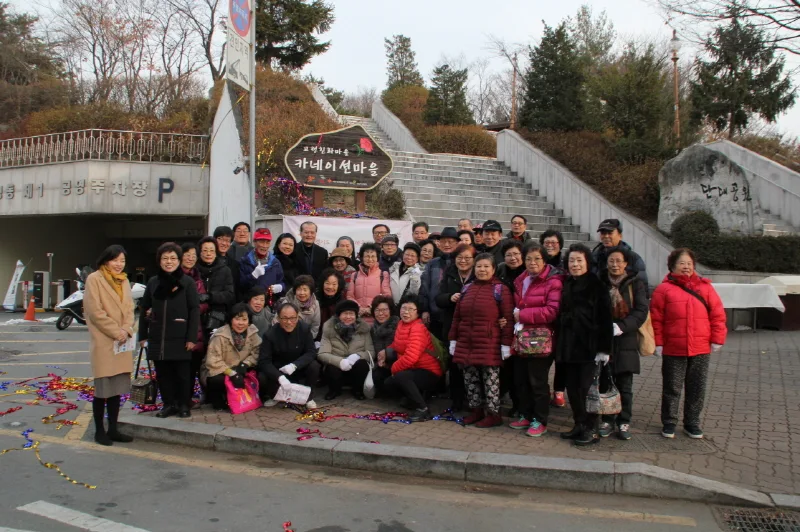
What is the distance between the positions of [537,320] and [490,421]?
3.74 ft

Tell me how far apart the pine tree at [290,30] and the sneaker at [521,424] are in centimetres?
2072

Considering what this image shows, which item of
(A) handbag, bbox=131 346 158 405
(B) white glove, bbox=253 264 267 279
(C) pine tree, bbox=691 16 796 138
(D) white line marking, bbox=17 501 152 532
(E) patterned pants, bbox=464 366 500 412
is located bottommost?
(D) white line marking, bbox=17 501 152 532

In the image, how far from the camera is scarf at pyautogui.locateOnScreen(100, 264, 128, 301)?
5.46 metres

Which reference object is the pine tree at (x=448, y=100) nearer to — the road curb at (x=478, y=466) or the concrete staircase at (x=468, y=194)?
the concrete staircase at (x=468, y=194)

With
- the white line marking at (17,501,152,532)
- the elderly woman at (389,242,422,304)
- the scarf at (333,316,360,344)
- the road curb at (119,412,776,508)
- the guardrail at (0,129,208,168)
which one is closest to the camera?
the white line marking at (17,501,152,532)

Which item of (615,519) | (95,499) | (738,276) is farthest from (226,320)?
(738,276)

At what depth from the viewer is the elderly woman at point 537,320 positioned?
5301 mm

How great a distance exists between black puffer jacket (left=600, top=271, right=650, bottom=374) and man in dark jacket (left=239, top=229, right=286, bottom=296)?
373 centimetres

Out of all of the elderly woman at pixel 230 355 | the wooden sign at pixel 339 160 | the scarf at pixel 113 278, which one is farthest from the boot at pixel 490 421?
the wooden sign at pixel 339 160

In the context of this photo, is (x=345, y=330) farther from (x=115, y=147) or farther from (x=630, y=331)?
(x=115, y=147)

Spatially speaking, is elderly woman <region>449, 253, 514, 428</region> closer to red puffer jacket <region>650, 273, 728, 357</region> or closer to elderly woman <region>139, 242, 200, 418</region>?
red puffer jacket <region>650, 273, 728, 357</region>

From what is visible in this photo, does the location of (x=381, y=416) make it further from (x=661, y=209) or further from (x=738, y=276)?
(x=661, y=209)

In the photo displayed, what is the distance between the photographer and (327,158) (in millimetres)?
10539

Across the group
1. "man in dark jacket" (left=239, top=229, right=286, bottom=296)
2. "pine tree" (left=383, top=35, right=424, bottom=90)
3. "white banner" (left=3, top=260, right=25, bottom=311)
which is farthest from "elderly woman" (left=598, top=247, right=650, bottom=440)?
"pine tree" (left=383, top=35, right=424, bottom=90)
